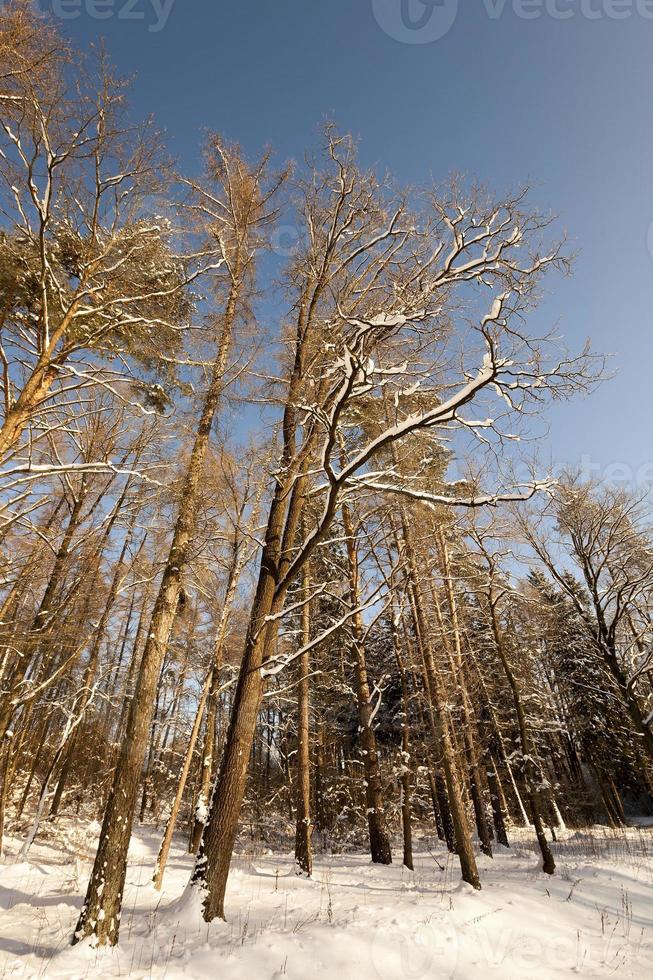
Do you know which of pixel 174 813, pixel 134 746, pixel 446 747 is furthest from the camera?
pixel 174 813

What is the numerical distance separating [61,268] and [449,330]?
5.32 metres

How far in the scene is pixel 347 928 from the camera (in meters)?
4.95

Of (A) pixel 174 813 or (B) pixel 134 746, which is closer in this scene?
(B) pixel 134 746

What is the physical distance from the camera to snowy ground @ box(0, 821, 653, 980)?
394cm

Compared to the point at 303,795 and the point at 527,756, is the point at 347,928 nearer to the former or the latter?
the point at 303,795

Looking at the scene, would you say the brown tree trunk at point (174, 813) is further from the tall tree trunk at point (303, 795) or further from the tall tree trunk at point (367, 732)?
the tall tree trunk at point (367, 732)

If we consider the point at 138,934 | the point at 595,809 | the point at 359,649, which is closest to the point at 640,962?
the point at 138,934

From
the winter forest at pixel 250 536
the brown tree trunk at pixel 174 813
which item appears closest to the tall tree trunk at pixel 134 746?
the winter forest at pixel 250 536

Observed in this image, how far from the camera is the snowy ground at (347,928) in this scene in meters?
3.94

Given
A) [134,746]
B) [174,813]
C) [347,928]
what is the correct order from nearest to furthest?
[347,928] < [134,746] < [174,813]

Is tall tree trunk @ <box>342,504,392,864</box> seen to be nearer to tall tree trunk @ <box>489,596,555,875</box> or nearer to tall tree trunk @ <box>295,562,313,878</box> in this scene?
tall tree trunk @ <box>295,562,313,878</box>

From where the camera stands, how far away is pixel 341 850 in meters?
17.3

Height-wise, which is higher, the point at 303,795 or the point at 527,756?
the point at 527,756

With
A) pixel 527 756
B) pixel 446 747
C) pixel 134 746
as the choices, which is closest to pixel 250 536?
pixel 134 746
